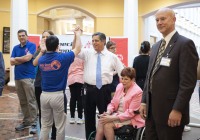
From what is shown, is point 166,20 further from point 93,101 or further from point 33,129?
point 33,129

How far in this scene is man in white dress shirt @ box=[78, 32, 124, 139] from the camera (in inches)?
153

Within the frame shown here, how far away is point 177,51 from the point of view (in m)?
2.47

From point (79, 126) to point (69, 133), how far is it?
521mm

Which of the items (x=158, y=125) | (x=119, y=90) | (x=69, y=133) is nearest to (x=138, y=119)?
(x=119, y=90)

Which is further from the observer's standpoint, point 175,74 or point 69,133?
point 69,133

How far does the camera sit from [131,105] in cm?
362

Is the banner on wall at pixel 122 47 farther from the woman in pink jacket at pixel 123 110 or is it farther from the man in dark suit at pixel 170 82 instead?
the man in dark suit at pixel 170 82

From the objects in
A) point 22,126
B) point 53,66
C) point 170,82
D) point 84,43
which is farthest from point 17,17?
point 170,82

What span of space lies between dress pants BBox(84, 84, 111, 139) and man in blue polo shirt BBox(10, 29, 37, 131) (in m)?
1.50

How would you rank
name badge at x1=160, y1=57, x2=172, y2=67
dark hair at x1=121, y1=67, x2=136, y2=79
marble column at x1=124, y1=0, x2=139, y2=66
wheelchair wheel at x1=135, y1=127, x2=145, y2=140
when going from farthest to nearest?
marble column at x1=124, y1=0, x2=139, y2=66, dark hair at x1=121, y1=67, x2=136, y2=79, wheelchair wheel at x1=135, y1=127, x2=145, y2=140, name badge at x1=160, y1=57, x2=172, y2=67

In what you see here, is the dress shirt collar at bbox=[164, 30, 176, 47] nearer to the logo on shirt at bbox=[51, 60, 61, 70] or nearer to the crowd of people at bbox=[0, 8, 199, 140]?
the crowd of people at bbox=[0, 8, 199, 140]

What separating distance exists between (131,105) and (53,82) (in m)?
0.97

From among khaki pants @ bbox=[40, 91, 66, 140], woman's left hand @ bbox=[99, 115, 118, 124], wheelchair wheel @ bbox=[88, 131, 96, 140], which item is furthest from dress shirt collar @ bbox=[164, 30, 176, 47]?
wheelchair wheel @ bbox=[88, 131, 96, 140]

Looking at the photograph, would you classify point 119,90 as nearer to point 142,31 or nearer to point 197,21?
point 142,31
